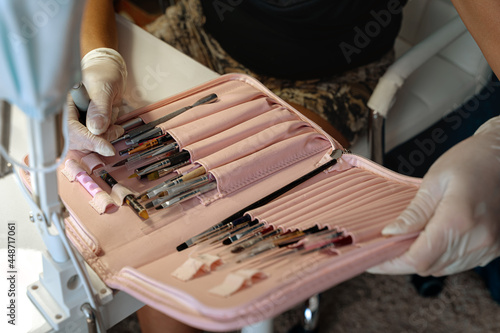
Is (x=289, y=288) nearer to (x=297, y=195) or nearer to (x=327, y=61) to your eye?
(x=297, y=195)

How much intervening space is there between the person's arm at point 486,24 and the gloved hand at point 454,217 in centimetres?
26

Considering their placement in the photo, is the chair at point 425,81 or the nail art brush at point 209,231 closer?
the nail art brush at point 209,231

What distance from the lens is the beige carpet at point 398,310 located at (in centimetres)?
127

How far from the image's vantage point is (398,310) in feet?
4.33

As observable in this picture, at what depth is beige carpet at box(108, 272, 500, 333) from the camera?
4.18 feet

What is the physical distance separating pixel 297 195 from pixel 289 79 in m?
0.50

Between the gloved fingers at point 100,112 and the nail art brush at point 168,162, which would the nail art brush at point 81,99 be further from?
the nail art brush at point 168,162

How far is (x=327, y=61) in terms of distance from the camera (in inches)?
43.1

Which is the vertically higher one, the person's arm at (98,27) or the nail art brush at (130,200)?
the person's arm at (98,27)

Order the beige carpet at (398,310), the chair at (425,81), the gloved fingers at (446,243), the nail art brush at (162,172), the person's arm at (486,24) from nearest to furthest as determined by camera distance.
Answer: the gloved fingers at (446,243) → the nail art brush at (162,172) → the person's arm at (486,24) → the chair at (425,81) → the beige carpet at (398,310)

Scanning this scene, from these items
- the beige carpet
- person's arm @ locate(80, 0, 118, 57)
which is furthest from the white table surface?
the beige carpet

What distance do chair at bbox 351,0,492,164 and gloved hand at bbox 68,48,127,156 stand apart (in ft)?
1.60

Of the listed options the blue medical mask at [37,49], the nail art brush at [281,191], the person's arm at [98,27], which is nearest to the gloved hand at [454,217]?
the nail art brush at [281,191]

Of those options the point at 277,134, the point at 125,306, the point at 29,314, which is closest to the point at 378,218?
the point at 277,134
